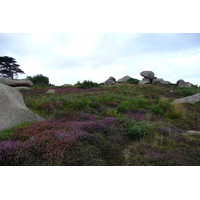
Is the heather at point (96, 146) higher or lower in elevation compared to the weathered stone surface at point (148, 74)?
lower

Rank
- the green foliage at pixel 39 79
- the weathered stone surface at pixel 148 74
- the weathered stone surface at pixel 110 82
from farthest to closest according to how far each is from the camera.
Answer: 1. the weathered stone surface at pixel 110 82
2. the weathered stone surface at pixel 148 74
3. the green foliage at pixel 39 79

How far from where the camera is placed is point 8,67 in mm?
41000

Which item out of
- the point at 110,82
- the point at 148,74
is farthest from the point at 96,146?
the point at 110,82

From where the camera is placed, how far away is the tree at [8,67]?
3984 cm

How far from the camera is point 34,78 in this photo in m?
36.2

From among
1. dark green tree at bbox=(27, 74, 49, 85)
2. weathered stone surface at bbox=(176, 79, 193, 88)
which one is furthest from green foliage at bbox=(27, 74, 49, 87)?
weathered stone surface at bbox=(176, 79, 193, 88)

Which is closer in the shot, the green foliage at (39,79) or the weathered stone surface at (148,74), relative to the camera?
the green foliage at (39,79)

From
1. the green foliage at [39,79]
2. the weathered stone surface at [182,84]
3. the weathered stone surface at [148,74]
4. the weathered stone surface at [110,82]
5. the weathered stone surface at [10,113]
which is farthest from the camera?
the weathered stone surface at [110,82]

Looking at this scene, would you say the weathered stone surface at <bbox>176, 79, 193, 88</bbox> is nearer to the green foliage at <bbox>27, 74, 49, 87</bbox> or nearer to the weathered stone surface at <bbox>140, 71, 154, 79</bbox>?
the weathered stone surface at <bbox>140, 71, 154, 79</bbox>

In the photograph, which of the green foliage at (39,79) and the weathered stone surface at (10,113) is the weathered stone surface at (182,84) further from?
the green foliage at (39,79)

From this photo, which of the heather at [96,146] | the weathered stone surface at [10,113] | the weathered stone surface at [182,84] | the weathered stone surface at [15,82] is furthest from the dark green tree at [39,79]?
the heather at [96,146]

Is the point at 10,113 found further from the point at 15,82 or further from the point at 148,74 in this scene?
the point at 148,74

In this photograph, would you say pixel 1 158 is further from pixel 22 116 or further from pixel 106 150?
pixel 22 116

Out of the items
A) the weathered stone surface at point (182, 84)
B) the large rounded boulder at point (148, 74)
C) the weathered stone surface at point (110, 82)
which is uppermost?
the large rounded boulder at point (148, 74)
